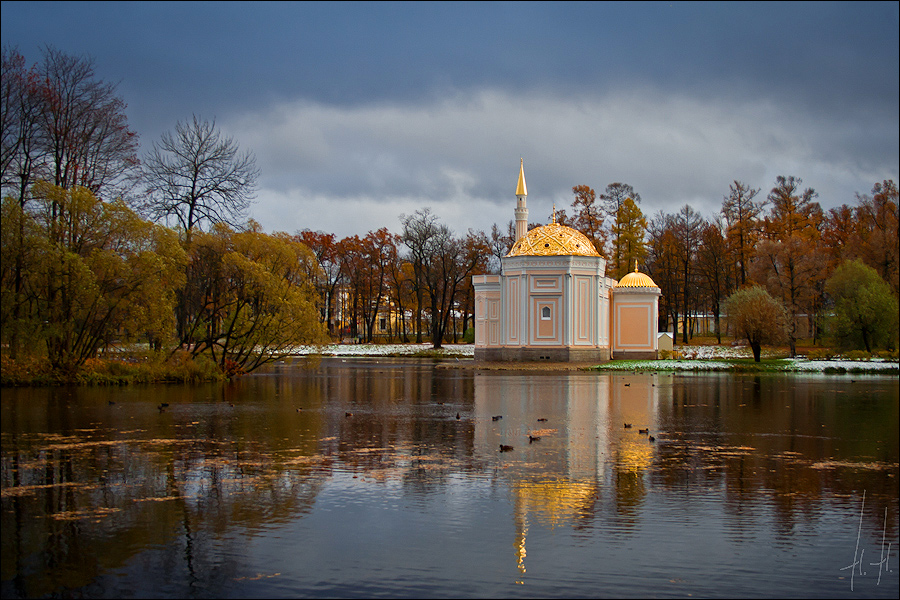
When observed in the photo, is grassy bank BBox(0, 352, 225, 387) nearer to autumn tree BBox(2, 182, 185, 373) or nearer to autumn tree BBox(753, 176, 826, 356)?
autumn tree BBox(2, 182, 185, 373)

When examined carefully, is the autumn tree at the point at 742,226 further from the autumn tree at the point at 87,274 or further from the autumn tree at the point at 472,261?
the autumn tree at the point at 87,274

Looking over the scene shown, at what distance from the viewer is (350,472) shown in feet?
41.0

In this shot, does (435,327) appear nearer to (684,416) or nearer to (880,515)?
(684,416)

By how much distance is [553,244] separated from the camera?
182ft

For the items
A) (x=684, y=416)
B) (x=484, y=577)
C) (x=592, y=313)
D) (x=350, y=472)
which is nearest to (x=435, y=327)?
(x=592, y=313)

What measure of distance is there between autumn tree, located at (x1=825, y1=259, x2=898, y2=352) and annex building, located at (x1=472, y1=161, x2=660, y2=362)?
12791 millimetres

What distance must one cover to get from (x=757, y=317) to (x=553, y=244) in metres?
14.8

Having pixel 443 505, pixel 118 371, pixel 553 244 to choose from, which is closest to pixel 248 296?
pixel 118 371

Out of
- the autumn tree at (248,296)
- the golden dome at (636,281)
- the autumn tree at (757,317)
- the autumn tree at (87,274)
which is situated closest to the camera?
the autumn tree at (87,274)

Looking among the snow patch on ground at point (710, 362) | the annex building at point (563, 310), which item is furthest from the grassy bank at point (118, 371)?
the annex building at point (563, 310)

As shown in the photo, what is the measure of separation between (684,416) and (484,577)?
1483 centimetres

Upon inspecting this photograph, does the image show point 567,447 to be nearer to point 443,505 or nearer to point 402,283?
point 443,505

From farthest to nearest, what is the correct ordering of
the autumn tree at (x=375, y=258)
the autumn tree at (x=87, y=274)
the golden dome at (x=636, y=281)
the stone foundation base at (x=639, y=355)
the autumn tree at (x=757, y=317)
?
the autumn tree at (x=375, y=258) → the golden dome at (x=636, y=281) → the stone foundation base at (x=639, y=355) → the autumn tree at (x=757, y=317) → the autumn tree at (x=87, y=274)

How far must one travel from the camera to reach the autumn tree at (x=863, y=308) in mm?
45156
